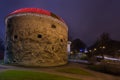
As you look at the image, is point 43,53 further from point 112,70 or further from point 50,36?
point 112,70

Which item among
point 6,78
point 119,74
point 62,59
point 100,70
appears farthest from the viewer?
point 62,59

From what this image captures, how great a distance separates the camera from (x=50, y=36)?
864 inches

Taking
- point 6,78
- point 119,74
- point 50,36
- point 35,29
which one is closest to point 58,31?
point 50,36

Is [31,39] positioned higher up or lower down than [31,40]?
higher up

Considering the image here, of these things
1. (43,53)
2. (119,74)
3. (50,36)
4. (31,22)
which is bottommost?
(119,74)

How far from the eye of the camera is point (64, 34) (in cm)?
2491

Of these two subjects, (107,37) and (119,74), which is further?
(107,37)

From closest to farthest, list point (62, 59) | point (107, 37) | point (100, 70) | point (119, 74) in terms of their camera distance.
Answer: point (119, 74) → point (100, 70) → point (62, 59) → point (107, 37)

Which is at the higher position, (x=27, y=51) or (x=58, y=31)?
(x=58, y=31)

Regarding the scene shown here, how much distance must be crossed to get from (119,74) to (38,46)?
34.7ft

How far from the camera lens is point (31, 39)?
20984 mm

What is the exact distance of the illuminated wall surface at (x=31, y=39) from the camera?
68.6 feet

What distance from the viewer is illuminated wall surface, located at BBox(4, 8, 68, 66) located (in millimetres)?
20923

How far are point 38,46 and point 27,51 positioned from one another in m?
1.57
